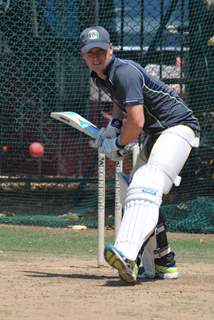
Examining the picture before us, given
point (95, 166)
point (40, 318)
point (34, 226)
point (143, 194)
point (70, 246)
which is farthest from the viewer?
point (95, 166)

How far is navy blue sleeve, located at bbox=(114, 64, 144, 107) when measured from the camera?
6211 mm

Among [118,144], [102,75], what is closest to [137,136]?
[118,144]

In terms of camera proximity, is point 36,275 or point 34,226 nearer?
point 36,275

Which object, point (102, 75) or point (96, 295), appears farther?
point (102, 75)

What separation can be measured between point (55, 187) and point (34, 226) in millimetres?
1566

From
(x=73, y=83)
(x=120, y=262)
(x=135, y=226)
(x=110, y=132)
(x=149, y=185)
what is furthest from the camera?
(x=73, y=83)

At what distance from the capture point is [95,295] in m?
5.76

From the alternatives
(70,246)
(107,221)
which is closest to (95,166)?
(107,221)

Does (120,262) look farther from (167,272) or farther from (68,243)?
(68,243)

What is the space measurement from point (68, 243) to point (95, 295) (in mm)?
4042

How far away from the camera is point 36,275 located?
22.7 ft

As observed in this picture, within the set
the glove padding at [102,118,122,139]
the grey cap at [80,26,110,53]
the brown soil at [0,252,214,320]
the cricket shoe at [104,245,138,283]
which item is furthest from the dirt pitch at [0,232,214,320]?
the grey cap at [80,26,110,53]

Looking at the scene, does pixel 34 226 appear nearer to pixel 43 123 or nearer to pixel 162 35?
pixel 43 123

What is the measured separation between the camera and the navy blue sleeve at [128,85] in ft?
20.4
